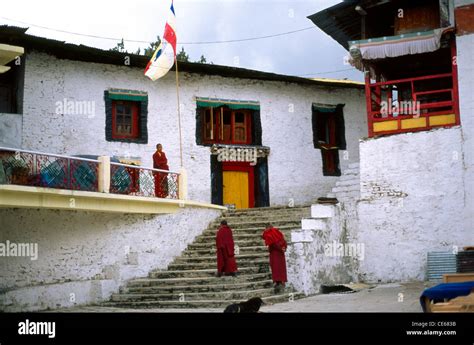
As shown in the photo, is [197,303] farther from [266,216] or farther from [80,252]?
[266,216]

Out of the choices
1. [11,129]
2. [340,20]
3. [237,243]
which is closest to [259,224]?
[237,243]

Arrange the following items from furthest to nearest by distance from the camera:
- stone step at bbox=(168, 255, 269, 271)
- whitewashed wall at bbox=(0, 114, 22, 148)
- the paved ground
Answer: whitewashed wall at bbox=(0, 114, 22, 148), stone step at bbox=(168, 255, 269, 271), the paved ground

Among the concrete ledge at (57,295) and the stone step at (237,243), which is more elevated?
the stone step at (237,243)

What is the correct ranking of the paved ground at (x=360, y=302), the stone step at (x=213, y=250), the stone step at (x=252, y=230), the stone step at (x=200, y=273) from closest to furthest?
the paved ground at (x=360, y=302), the stone step at (x=200, y=273), the stone step at (x=213, y=250), the stone step at (x=252, y=230)

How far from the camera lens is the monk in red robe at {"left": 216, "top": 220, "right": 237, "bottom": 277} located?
14250mm

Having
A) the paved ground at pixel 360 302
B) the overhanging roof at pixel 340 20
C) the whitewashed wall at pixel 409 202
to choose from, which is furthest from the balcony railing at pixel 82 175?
the overhanging roof at pixel 340 20

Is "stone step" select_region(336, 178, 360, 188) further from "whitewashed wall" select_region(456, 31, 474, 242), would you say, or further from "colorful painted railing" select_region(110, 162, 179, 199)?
"colorful painted railing" select_region(110, 162, 179, 199)

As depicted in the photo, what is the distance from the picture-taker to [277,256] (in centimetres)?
1379

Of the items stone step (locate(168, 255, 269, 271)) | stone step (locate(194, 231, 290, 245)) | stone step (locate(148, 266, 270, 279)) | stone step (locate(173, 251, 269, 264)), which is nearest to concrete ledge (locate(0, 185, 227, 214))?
stone step (locate(194, 231, 290, 245))

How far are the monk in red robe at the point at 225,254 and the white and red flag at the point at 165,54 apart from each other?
486 centimetres

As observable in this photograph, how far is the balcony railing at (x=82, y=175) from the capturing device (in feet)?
41.8

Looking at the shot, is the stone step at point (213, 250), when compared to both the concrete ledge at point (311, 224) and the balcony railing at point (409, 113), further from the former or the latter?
the balcony railing at point (409, 113)

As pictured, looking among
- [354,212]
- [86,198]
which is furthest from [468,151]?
[86,198]

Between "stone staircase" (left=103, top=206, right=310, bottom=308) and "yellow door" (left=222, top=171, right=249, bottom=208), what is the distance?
2.69 meters
